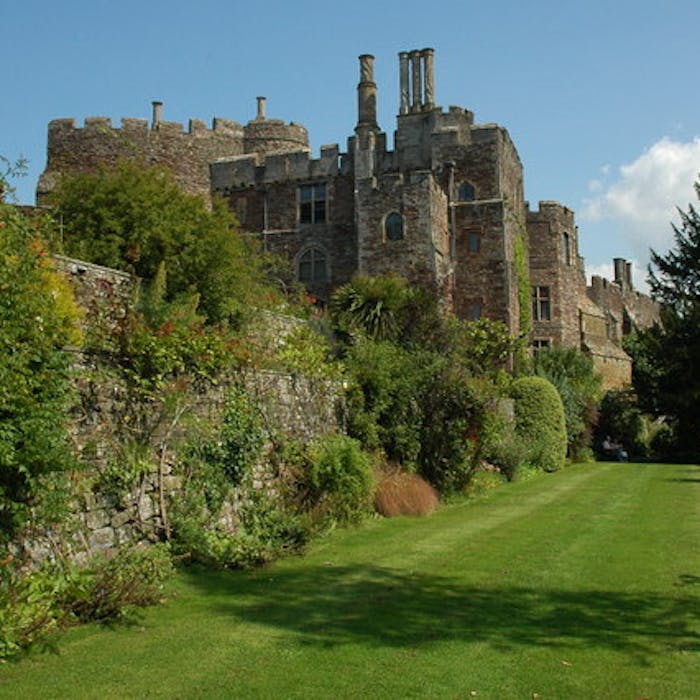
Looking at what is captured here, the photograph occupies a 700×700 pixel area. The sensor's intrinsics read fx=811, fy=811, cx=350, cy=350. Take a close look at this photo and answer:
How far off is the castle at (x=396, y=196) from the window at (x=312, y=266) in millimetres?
42

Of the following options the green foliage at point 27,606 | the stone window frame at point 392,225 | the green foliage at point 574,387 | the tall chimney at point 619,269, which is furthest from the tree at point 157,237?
the tall chimney at point 619,269

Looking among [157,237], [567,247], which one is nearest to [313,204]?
[567,247]

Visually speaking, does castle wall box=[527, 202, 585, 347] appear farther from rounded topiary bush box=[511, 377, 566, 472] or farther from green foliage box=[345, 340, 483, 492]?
green foliage box=[345, 340, 483, 492]

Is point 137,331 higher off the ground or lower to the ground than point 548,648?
higher

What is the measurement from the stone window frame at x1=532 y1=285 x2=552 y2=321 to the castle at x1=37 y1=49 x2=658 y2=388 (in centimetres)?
7

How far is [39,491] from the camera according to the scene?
23.7ft

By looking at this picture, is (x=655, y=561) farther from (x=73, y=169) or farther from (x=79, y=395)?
(x=73, y=169)

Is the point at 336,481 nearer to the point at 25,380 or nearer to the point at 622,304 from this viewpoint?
the point at 25,380

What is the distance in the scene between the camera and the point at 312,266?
33688 millimetres

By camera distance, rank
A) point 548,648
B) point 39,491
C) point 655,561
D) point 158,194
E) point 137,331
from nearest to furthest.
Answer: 1. point 548,648
2. point 39,491
3. point 137,331
4. point 655,561
5. point 158,194

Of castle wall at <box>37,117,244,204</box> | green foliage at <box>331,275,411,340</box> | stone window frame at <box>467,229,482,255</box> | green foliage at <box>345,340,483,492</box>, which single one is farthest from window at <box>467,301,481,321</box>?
green foliage at <box>345,340,483,492</box>

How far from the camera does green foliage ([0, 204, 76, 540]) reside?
6828mm

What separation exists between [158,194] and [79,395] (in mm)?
8168

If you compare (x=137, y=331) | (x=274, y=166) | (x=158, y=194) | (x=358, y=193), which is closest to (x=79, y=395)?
(x=137, y=331)
